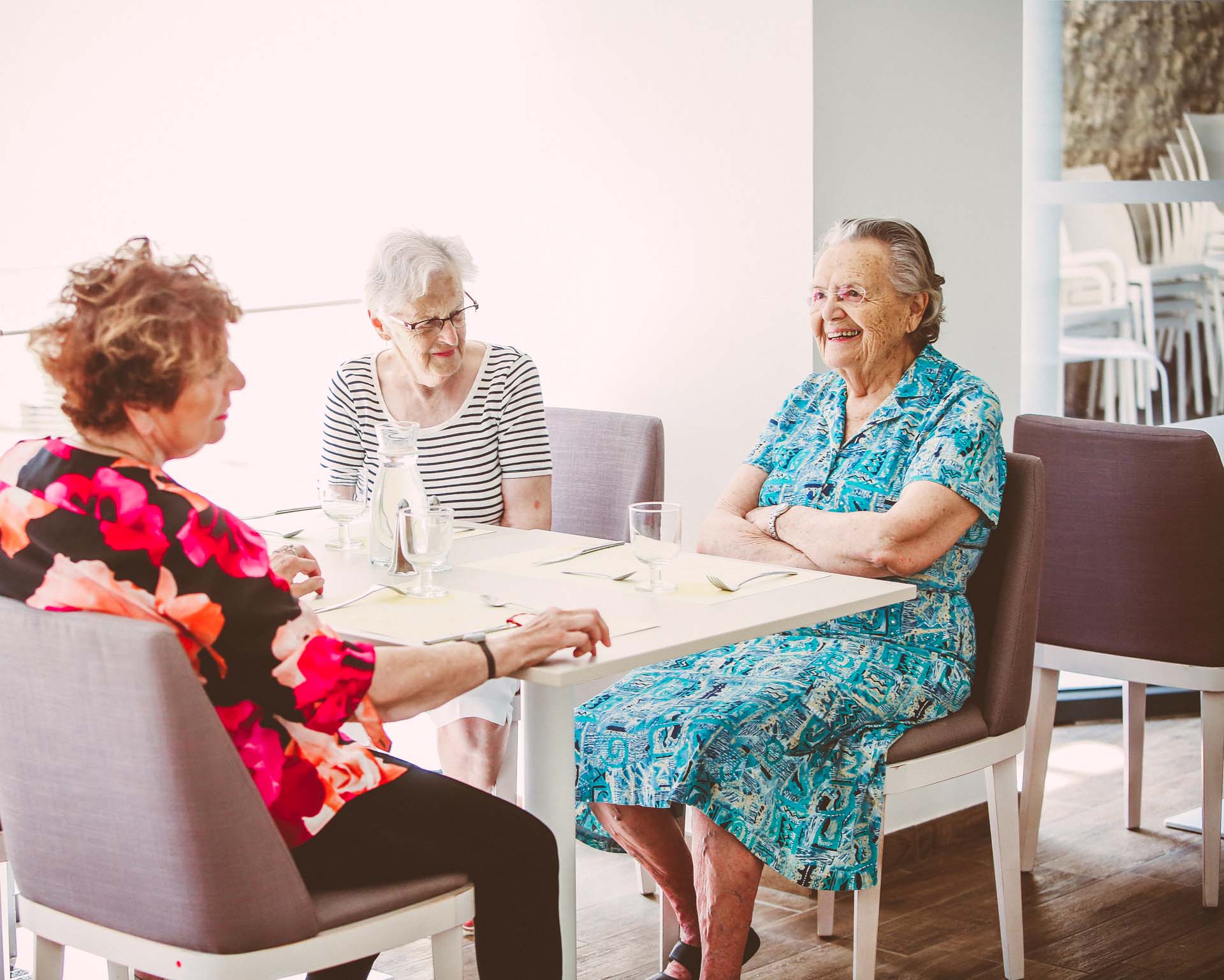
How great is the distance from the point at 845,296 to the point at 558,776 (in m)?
1.09

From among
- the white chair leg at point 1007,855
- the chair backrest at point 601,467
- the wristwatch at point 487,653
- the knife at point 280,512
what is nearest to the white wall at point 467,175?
the chair backrest at point 601,467

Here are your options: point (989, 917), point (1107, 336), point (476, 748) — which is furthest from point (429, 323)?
point (1107, 336)

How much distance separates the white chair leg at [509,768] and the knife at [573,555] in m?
0.52

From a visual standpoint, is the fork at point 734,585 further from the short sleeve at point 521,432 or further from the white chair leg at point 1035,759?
the white chair leg at point 1035,759

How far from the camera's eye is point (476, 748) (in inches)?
104

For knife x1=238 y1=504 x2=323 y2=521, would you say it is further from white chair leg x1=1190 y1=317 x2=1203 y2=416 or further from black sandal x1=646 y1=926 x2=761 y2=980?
white chair leg x1=1190 y1=317 x2=1203 y2=416

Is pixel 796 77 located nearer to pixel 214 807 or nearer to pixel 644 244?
pixel 644 244

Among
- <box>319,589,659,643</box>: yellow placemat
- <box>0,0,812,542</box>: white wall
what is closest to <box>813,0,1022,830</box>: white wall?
<box>0,0,812,542</box>: white wall

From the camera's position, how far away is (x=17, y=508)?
1488 mm

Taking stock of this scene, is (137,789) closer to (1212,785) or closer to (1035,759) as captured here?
(1035,759)

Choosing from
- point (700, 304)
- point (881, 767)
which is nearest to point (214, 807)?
point (881, 767)

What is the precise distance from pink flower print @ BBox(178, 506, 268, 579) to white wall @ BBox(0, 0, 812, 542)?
1.64 m

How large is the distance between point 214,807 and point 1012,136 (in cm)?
237

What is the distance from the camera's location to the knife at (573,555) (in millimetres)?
2236
